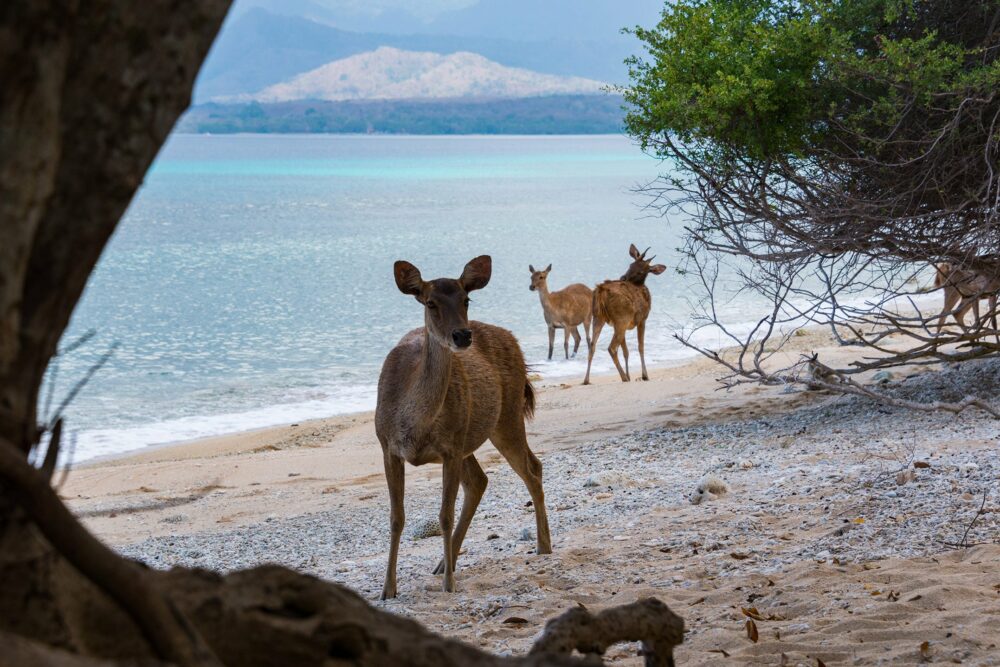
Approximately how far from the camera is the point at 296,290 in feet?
115

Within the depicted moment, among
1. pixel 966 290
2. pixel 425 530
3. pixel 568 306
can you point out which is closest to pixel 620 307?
pixel 568 306

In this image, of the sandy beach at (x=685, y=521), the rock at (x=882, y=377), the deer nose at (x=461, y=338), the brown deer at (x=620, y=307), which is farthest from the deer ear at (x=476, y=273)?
the brown deer at (x=620, y=307)

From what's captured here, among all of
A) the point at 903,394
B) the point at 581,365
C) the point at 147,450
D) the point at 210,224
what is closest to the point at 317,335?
the point at 581,365

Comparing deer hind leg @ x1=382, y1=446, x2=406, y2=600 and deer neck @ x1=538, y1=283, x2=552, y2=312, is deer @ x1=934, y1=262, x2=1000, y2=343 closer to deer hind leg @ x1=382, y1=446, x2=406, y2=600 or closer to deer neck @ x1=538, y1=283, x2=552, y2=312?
deer hind leg @ x1=382, y1=446, x2=406, y2=600

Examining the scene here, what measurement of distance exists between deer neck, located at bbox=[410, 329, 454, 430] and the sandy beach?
1.15m

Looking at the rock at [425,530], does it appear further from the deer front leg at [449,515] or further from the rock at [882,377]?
the rock at [882,377]

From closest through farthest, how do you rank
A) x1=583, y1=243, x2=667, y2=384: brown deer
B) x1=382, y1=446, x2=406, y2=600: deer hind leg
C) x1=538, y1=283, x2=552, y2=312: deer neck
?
1. x1=382, y1=446, x2=406, y2=600: deer hind leg
2. x1=583, y1=243, x2=667, y2=384: brown deer
3. x1=538, y1=283, x2=552, y2=312: deer neck

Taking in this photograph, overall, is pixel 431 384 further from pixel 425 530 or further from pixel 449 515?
pixel 425 530

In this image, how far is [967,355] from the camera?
10070mm

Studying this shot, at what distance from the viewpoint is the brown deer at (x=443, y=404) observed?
698 centimetres

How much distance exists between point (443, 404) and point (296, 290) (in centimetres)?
2870

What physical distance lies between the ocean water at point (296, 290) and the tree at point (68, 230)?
23.1 feet

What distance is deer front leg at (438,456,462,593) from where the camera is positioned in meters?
6.96

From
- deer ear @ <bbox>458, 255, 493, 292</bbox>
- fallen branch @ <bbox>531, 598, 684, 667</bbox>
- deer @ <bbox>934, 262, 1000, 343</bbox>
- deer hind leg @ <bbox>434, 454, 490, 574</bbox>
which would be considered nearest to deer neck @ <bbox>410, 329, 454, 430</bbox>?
deer ear @ <bbox>458, 255, 493, 292</bbox>
